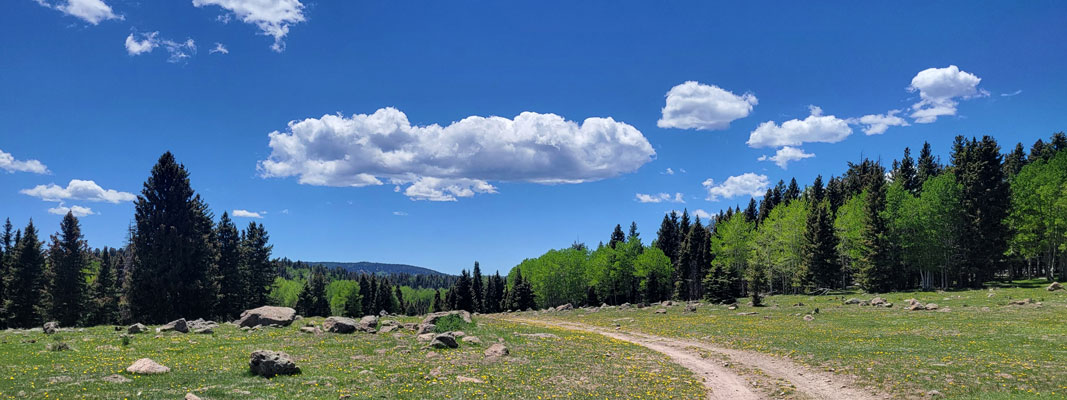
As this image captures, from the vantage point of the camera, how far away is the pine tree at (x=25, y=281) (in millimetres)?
64156

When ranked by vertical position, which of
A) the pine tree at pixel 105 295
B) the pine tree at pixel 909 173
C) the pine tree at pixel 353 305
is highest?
the pine tree at pixel 909 173

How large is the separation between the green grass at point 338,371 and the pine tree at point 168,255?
27.9 meters

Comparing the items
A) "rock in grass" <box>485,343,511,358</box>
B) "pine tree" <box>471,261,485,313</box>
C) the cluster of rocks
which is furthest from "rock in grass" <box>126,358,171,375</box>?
"pine tree" <box>471,261,485,313</box>

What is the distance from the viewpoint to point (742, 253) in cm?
9081

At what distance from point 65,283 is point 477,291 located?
8104cm

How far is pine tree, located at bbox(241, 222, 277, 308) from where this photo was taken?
87.0 meters

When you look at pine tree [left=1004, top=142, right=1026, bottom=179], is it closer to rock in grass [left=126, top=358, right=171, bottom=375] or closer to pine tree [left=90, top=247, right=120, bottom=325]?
rock in grass [left=126, top=358, right=171, bottom=375]

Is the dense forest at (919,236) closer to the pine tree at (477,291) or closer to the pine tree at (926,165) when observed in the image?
the pine tree at (926,165)

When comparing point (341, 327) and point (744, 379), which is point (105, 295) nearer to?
point (341, 327)

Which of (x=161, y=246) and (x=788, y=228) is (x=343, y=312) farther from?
(x=788, y=228)

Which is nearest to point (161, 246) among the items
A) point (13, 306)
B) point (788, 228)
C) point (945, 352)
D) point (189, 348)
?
point (13, 306)

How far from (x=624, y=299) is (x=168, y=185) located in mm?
91541

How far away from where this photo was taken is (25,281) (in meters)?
66.3

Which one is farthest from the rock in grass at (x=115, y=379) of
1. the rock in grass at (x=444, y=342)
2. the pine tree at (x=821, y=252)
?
the pine tree at (x=821, y=252)
